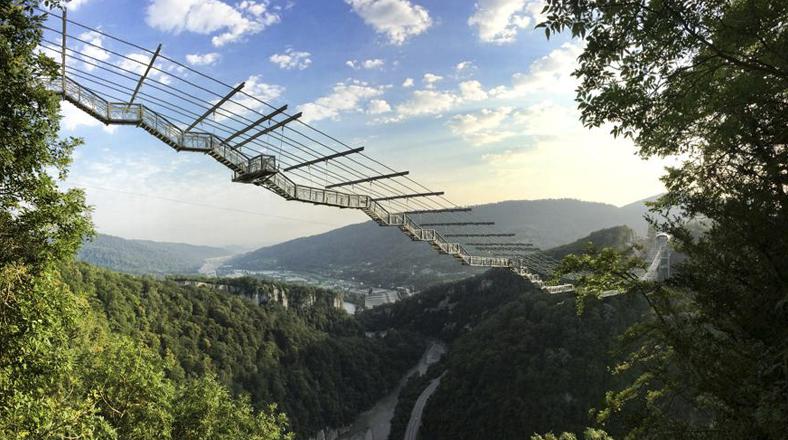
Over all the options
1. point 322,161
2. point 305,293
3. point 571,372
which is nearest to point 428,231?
point 322,161

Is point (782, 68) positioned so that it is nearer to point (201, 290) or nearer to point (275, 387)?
point (275, 387)

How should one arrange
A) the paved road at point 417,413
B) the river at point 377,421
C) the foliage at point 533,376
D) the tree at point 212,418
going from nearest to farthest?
the tree at point 212,418 → the foliage at point 533,376 → the paved road at point 417,413 → the river at point 377,421

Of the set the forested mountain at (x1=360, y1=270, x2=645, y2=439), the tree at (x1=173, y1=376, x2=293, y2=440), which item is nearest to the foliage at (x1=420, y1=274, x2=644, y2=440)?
the forested mountain at (x1=360, y1=270, x2=645, y2=439)

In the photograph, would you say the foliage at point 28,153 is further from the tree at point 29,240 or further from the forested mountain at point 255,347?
the forested mountain at point 255,347

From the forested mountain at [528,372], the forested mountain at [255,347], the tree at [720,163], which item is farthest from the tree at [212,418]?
the forested mountain at [255,347]

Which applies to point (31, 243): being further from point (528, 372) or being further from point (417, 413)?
point (417, 413)

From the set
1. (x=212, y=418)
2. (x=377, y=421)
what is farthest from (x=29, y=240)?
(x=377, y=421)

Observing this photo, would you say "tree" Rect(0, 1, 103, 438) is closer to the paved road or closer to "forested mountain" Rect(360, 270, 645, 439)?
"forested mountain" Rect(360, 270, 645, 439)
